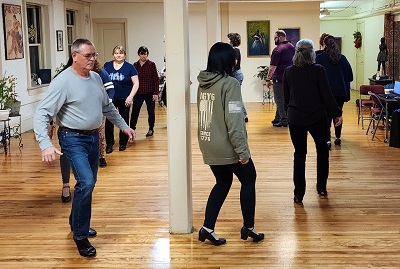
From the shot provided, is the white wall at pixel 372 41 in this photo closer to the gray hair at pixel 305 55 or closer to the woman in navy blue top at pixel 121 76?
the woman in navy blue top at pixel 121 76

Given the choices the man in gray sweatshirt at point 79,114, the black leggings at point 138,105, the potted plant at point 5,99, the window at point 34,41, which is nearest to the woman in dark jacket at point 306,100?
the man in gray sweatshirt at point 79,114

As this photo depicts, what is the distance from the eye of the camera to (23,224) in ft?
18.1

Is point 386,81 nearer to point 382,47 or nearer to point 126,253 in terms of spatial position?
point 382,47

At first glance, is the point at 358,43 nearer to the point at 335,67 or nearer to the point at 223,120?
the point at 335,67

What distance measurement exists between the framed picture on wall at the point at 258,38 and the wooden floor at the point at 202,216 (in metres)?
8.17

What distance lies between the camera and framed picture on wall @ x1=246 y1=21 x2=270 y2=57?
1653 cm

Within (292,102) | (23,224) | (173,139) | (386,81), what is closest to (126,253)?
→ (173,139)

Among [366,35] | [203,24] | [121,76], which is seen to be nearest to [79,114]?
[121,76]

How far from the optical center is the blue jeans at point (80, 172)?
448cm

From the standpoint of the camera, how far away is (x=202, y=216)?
18.4 ft

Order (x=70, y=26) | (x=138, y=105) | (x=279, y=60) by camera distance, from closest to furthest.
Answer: (x=138, y=105) → (x=279, y=60) → (x=70, y=26)

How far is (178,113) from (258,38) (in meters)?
12.0

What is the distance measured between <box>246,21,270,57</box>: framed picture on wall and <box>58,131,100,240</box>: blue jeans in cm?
1239

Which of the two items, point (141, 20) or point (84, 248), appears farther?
point (141, 20)
